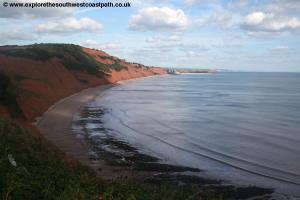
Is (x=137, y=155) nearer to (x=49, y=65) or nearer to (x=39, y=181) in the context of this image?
(x=39, y=181)

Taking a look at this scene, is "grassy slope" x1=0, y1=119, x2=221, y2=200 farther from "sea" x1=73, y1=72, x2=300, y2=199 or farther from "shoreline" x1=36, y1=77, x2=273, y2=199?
"sea" x1=73, y1=72, x2=300, y2=199

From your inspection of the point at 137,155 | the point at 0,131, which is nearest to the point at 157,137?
the point at 137,155

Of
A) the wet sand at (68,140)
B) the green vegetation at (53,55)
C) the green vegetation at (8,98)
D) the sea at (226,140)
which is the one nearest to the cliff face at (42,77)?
the green vegetation at (53,55)

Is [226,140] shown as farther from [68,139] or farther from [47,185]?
[47,185]

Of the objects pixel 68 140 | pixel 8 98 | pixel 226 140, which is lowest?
pixel 226 140

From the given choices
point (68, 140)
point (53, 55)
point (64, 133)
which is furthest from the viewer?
point (53, 55)

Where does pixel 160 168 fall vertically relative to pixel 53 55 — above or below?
below

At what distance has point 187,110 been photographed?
46.7m

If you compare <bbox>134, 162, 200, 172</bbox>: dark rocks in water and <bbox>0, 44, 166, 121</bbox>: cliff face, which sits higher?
<bbox>0, 44, 166, 121</bbox>: cliff face

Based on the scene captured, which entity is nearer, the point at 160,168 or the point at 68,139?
the point at 160,168

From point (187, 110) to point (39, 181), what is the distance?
122ft

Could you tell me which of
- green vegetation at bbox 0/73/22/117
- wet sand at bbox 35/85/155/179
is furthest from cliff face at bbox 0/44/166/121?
wet sand at bbox 35/85/155/179

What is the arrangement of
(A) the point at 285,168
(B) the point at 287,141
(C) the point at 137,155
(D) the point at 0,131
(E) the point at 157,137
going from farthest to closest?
(E) the point at 157,137 < (B) the point at 287,141 < (C) the point at 137,155 < (A) the point at 285,168 < (D) the point at 0,131

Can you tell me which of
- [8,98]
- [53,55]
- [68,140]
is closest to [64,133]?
[68,140]
